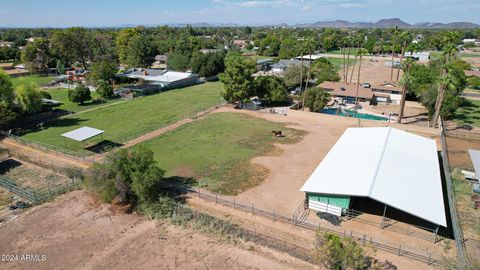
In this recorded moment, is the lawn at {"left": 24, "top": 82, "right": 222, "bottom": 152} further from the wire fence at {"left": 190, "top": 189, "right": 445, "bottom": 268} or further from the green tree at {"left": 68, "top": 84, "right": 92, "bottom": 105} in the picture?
the wire fence at {"left": 190, "top": 189, "right": 445, "bottom": 268}

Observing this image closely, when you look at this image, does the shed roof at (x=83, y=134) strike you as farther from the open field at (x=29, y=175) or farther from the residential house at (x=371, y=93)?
the residential house at (x=371, y=93)

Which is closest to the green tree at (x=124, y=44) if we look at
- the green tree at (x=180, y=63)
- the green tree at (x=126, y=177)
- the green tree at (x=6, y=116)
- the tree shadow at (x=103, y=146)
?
the green tree at (x=180, y=63)

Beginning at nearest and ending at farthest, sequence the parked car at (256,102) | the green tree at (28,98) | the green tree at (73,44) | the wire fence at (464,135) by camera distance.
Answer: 1. the wire fence at (464,135)
2. the green tree at (28,98)
3. the parked car at (256,102)
4. the green tree at (73,44)

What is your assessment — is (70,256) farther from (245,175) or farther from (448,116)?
(448,116)

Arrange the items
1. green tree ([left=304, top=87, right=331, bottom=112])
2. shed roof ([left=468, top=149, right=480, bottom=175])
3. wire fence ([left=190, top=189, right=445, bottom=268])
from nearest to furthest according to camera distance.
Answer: wire fence ([left=190, top=189, right=445, bottom=268]) → shed roof ([left=468, top=149, right=480, bottom=175]) → green tree ([left=304, top=87, right=331, bottom=112])

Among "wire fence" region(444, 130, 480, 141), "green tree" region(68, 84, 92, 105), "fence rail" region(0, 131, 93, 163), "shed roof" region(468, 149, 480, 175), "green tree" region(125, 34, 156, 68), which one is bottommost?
"fence rail" region(0, 131, 93, 163)

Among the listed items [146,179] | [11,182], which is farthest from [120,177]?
[11,182]

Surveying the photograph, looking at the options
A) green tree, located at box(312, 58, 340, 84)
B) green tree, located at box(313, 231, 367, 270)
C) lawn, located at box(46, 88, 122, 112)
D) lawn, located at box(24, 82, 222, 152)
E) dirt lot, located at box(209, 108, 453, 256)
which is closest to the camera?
green tree, located at box(313, 231, 367, 270)

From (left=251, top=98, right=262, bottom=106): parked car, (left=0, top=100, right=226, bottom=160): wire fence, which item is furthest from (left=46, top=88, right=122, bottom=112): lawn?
(left=251, top=98, right=262, bottom=106): parked car
